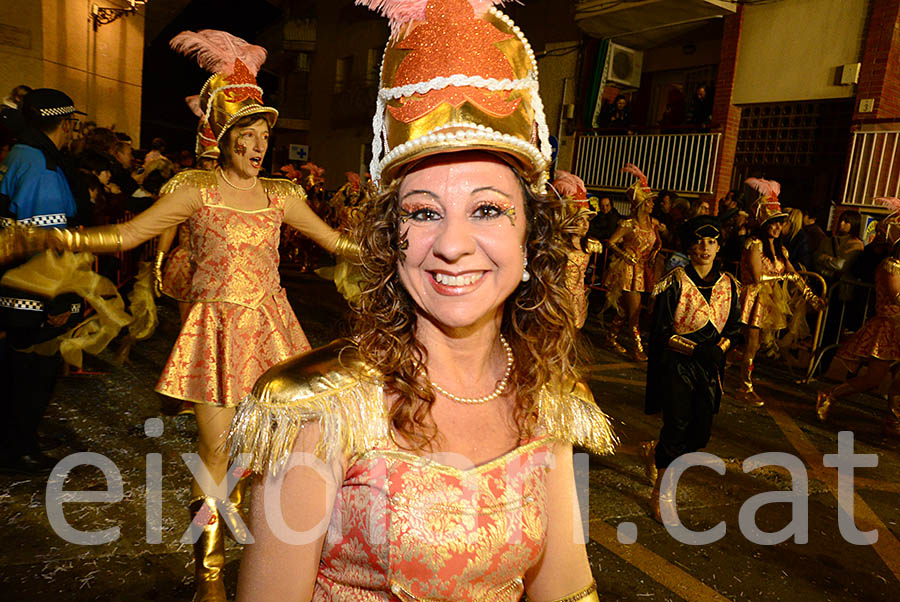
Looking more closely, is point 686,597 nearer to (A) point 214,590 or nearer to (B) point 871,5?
(A) point 214,590

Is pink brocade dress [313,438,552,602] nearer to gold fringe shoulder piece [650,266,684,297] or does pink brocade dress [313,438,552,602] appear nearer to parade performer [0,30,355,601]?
parade performer [0,30,355,601]

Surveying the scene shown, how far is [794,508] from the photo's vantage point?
470 cm

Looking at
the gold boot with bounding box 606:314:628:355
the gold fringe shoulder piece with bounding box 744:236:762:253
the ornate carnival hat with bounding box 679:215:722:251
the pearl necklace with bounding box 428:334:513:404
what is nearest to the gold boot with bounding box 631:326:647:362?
the gold boot with bounding box 606:314:628:355

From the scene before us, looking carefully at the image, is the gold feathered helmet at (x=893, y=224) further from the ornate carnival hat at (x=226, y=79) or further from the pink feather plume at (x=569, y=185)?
the ornate carnival hat at (x=226, y=79)

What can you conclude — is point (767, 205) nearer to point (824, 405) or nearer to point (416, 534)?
point (824, 405)

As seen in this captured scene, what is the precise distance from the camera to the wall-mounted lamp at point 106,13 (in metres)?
12.3

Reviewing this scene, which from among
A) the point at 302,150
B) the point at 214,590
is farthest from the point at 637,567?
the point at 302,150

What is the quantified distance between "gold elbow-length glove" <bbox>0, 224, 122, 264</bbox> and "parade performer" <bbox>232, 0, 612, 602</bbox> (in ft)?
6.05

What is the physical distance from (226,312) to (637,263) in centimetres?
730

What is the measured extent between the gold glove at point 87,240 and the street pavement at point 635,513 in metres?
1.66

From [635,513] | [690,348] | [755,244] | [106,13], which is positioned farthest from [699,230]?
[106,13]

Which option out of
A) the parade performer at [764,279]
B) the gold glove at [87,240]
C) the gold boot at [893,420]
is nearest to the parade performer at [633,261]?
the parade performer at [764,279]

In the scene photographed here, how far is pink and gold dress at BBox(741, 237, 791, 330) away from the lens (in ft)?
25.5

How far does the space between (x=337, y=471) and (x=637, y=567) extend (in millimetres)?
2903
